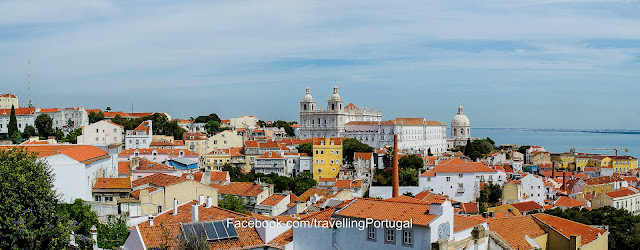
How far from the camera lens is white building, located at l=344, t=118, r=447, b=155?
240ft

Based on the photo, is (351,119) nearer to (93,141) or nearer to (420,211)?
(93,141)

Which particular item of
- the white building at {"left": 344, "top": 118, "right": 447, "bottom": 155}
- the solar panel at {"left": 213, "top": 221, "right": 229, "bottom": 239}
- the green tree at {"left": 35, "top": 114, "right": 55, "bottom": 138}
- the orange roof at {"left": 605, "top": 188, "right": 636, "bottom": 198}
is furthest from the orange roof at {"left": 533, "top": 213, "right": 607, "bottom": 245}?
the green tree at {"left": 35, "top": 114, "right": 55, "bottom": 138}

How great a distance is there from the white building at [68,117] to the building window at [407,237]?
6221 centimetres

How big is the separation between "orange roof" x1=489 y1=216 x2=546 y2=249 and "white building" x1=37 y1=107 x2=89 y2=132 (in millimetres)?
60773

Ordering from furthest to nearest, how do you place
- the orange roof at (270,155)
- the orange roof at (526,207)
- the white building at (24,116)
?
the white building at (24,116)
the orange roof at (270,155)
the orange roof at (526,207)

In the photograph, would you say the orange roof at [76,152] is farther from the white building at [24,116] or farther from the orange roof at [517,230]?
the white building at [24,116]

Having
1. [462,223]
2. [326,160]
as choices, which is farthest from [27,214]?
[326,160]

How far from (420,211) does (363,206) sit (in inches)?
47.7

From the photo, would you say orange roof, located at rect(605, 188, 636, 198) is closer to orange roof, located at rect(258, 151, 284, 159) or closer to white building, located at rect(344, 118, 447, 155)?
orange roof, located at rect(258, 151, 284, 159)

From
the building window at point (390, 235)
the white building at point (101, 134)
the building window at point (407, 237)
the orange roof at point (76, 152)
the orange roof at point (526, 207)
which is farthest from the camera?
the white building at point (101, 134)

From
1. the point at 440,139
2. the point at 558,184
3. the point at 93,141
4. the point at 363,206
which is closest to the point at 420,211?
the point at 363,206

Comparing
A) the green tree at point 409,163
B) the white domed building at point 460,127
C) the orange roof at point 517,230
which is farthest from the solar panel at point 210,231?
the white domed building at point 460,127

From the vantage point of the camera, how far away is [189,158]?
4878 centimetres

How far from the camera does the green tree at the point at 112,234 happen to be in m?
15.1
